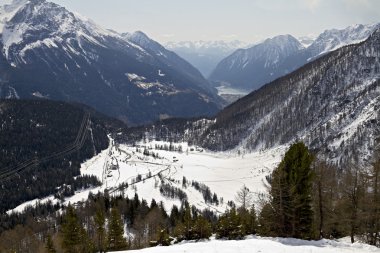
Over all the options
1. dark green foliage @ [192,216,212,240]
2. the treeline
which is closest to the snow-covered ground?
the treeline

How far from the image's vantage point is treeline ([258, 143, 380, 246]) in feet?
221

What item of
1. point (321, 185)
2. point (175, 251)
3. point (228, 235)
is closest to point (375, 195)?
point (321, 185)

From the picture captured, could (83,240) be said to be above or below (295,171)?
below

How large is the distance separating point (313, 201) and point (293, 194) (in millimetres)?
7990

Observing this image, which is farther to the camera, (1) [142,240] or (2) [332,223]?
(1) [142,240]

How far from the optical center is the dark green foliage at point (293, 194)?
6806 centimetres

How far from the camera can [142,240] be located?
5571 inches

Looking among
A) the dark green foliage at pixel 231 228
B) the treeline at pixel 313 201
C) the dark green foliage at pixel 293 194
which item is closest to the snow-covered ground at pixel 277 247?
the dark green foliage at pixel 293 194

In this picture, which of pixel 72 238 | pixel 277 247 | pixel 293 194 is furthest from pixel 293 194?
pixel 72 238

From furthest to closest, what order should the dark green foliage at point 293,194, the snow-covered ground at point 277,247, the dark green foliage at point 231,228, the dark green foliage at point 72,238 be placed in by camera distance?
the dark green foliage at point 72,238
the dark green foliage at point 231,228
the dark green foliage at point 293,194
the snow-covered ground at point 277,247

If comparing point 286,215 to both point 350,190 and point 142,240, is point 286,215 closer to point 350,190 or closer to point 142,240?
point 350,190

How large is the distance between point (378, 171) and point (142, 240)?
311ft

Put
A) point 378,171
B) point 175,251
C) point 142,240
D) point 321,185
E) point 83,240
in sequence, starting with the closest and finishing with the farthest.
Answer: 1. point 175,251
2. point 378,171
3. point 321,185
4. point 83,240
5. point 142,240

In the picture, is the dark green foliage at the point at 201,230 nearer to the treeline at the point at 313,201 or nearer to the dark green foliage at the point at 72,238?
the treeline at the point at 313,201
